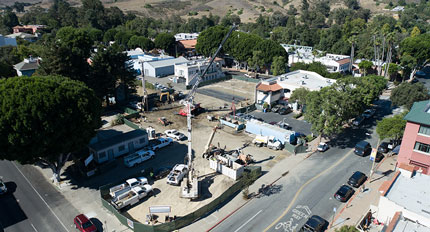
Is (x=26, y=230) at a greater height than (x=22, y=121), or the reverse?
(x=22, y=121)

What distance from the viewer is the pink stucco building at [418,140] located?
109 ft

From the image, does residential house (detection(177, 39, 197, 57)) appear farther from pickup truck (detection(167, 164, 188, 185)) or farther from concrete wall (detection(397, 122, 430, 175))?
concrete wall (detection(397, 122, 430, 175))

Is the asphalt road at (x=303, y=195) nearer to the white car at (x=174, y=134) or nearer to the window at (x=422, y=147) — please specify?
the window at (x=422, y=147)

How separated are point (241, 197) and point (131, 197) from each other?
39.3 ft

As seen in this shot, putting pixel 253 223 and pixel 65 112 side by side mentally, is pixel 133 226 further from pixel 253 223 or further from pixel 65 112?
pixel 65 112

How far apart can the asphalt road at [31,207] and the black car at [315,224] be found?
2217 centimetres

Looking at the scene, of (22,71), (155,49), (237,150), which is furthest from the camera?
(155,49)

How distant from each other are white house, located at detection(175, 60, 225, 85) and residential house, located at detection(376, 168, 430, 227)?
56.7m

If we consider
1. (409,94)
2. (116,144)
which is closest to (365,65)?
(409,94)

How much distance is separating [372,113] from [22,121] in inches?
2207

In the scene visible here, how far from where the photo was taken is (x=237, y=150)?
42.3 meters

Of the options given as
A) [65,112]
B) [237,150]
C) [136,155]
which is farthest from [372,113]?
[65,112]

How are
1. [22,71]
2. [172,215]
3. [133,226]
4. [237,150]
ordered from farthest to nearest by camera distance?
1. [22,71]
2. [237,150]
3. [172,215]
4. [133,226]

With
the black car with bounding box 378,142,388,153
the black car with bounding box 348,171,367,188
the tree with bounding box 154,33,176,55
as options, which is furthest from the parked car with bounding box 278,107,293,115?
the tree with bounding box 154,33,176,55
